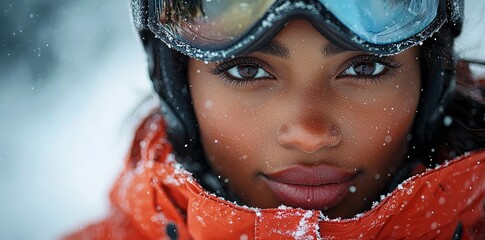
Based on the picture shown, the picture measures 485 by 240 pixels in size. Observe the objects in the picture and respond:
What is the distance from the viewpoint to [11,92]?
14.1 feet

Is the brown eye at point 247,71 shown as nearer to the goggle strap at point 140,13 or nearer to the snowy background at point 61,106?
→ the goggle strap at point 140,13

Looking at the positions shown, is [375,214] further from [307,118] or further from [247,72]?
[247,72]

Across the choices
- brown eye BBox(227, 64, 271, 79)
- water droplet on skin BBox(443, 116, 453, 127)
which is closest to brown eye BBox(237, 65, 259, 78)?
brown eye BBox(227, 64, 271, 79)

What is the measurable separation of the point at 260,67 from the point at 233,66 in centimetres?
9

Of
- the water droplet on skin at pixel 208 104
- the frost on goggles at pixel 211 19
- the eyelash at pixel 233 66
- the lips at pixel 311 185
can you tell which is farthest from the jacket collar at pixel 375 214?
the frost on goggles at pixel 211 19

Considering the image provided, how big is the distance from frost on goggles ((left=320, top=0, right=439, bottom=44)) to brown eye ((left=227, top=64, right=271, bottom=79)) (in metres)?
0.28

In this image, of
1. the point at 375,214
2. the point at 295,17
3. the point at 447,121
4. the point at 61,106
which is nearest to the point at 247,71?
the point at 295,17

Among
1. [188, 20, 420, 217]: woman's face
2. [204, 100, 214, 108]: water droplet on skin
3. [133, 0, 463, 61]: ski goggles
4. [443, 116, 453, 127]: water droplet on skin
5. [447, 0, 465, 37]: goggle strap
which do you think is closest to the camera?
[133, 0, 463, 61]: ski goggles

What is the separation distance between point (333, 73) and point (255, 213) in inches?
16.9

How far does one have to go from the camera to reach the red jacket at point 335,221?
1771 mm

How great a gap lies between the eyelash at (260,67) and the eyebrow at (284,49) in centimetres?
6

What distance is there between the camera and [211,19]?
174 centimetres

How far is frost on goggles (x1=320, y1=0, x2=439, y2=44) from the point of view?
163cm

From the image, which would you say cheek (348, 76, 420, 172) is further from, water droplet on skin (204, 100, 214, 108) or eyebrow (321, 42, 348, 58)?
water droplet on skin (204, 100, 214, 108)
